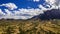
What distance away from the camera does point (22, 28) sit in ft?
152

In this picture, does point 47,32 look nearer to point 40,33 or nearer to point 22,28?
point 40,33

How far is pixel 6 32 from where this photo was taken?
145 feet

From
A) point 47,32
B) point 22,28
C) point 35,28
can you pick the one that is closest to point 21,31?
point 22,28

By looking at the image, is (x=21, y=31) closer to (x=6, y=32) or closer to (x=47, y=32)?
(x=6, y=32)

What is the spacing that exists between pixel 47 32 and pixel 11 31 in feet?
31.5

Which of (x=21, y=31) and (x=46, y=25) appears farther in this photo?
(x=46, y=25)

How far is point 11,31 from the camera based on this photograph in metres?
44.2

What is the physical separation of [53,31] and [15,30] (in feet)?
34.1

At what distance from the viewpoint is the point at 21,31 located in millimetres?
45375

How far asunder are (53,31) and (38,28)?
4197 millimetres

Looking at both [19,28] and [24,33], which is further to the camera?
[19,28]

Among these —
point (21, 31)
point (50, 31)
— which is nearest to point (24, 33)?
point (21, 31)

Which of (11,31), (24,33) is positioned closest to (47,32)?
(24,33)

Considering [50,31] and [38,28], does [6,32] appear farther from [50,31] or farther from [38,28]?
[50,31]
